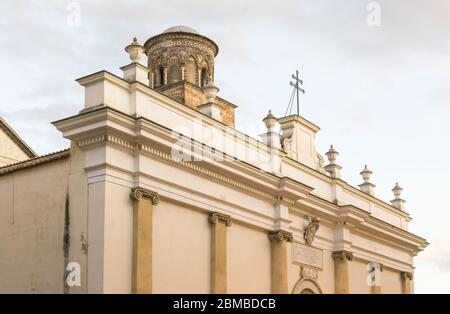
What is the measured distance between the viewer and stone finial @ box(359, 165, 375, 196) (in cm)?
3266

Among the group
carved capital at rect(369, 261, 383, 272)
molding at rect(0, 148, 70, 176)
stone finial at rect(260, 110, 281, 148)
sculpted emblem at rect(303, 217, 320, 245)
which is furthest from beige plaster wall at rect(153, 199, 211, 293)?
carved capital at rect(369, 261, 383, 272)

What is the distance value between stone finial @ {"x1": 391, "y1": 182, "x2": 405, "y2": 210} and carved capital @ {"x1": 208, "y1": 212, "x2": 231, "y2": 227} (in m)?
13.0

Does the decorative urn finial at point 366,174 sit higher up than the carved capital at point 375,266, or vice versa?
the decorative urn finial at point 366,174

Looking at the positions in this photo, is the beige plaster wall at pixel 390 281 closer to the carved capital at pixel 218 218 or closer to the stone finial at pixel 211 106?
the carved capital at pixel 218 218

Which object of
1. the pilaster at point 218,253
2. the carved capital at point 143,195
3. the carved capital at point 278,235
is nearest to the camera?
the carved capital at point 143,195

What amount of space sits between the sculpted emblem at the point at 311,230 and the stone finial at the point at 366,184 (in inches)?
216

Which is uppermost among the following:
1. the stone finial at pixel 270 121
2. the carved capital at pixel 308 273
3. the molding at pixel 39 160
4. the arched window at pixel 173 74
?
the arched window at pixel 173 74

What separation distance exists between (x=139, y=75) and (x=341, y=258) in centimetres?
1058

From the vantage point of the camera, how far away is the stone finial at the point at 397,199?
34.9m

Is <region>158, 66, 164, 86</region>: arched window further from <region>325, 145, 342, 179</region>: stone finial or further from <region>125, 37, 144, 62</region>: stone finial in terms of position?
<region>125, 37, 144, 62</region>: stone finial

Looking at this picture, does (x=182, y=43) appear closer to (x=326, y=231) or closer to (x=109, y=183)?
(x=326, y=231)

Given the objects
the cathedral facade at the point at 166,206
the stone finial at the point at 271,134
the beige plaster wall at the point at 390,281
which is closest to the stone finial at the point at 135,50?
the cathedral facade at the point at 166,206

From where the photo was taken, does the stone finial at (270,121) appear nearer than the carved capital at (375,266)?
Yes
